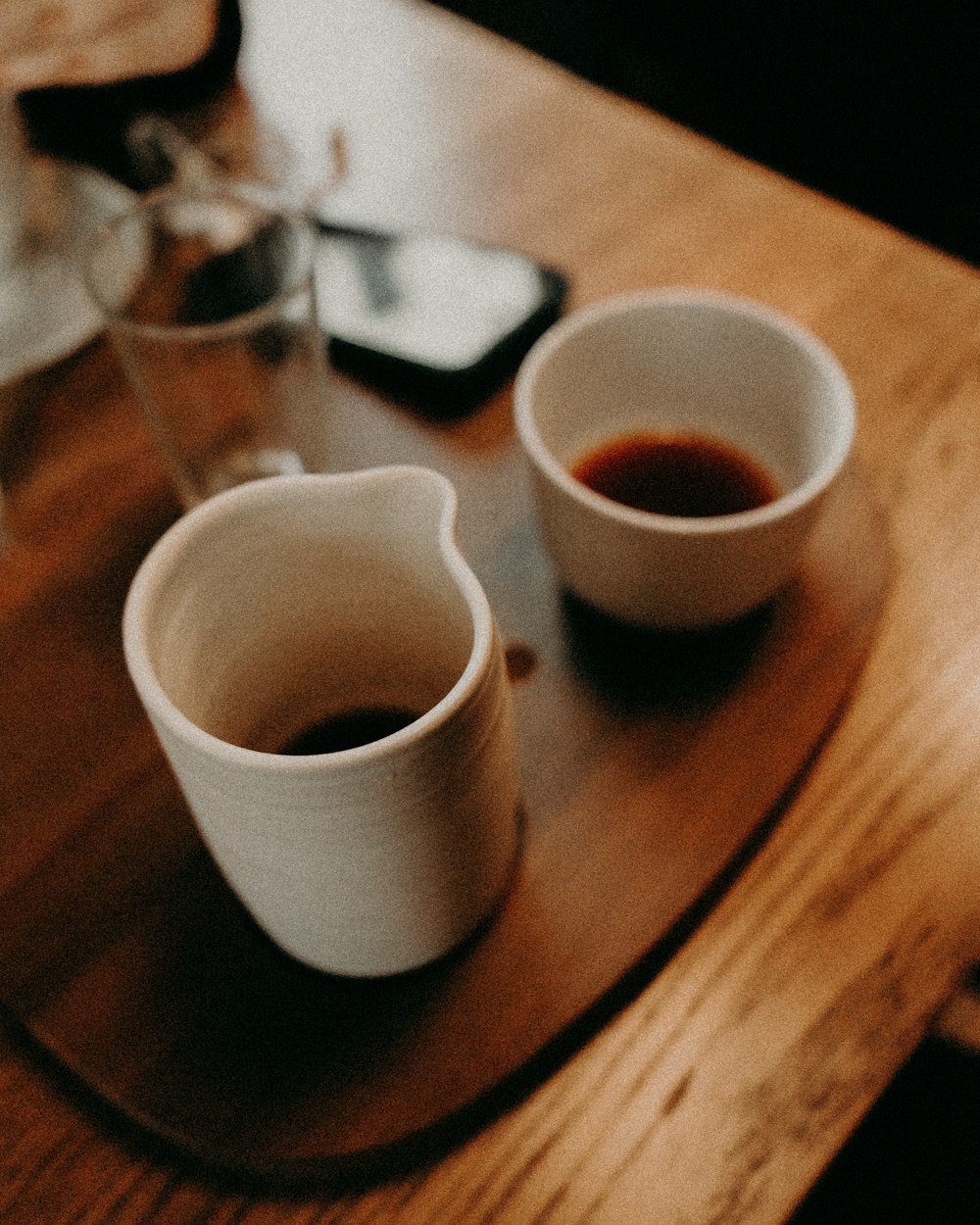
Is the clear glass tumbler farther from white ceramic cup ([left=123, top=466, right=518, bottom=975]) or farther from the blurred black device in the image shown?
white ceramic cup ([left=123, top=466, right=518, bottom=975])

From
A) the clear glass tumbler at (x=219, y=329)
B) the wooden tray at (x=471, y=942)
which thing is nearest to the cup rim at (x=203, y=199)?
the clear glass tumbler at (x=219, y=329)

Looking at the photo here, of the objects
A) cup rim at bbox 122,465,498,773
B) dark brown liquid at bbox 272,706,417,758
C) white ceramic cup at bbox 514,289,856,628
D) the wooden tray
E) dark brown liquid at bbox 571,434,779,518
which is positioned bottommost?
the wooden tray

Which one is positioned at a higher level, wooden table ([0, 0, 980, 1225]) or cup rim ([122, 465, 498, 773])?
cup rim ([122, 465, 498, 773])

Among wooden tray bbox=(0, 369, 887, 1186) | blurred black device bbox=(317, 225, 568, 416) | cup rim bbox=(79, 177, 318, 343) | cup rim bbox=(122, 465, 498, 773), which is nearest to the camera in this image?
cup rim bbox=(122, 465, 498, 773)

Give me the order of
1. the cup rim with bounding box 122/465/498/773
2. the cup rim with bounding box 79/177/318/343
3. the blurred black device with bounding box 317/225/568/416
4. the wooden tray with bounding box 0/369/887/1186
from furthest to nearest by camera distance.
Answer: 1. the blurred black device with bounding box 317/225/568/416
2. the cup rim with bounding box 79/177/318/343
3. the wooden tray with bounding box 0/369/887/1186
4. the cup rim with bounding box 122/465/498/773

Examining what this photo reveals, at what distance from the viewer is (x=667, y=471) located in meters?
0.58

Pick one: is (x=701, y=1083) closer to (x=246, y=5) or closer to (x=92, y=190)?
(x=92, y=190)

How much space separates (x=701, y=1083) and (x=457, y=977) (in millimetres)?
103

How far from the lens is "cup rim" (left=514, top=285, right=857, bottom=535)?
1.48 feet

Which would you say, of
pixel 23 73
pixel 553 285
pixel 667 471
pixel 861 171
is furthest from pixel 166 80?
pixel 861 171

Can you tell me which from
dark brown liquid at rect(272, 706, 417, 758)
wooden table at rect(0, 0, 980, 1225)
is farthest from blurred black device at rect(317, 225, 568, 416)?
dark brown liquid at rect(272, 706, 417, 758)

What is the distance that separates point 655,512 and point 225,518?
271mm

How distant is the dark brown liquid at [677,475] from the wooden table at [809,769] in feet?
0.28

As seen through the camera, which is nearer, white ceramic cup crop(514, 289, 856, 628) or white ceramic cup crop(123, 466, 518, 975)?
white ceramic cup crop(123, 466, 518, 975)
